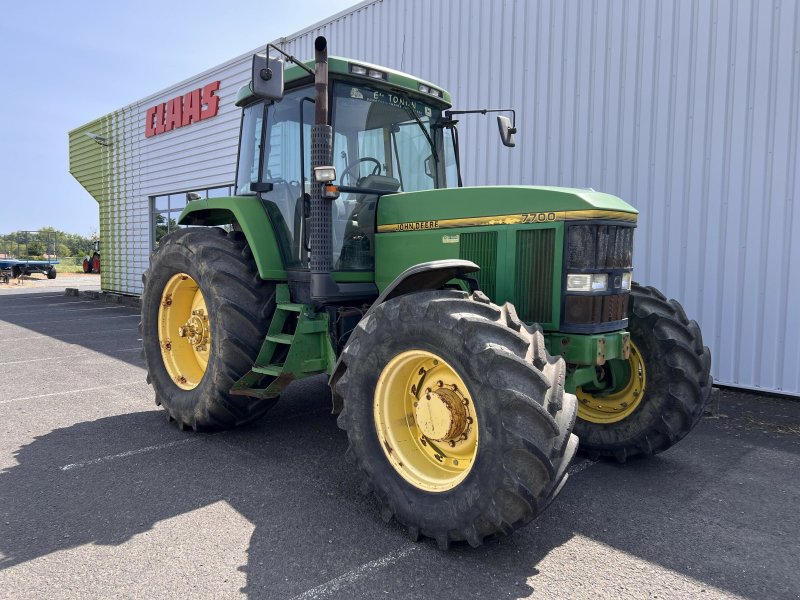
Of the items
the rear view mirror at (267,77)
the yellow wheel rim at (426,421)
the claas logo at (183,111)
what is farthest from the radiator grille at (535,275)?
the claas logo at (183,111)

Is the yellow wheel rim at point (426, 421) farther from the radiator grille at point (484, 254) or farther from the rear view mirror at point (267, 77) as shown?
the rear view mirror at point (267, 77)

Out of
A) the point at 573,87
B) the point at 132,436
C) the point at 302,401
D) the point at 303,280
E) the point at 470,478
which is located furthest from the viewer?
the point at 573,87

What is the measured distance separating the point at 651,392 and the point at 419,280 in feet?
5.91

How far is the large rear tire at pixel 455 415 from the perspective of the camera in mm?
2594

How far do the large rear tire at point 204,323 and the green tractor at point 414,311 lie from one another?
16 millimetres

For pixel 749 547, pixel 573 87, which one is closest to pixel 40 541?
pixel 749 547

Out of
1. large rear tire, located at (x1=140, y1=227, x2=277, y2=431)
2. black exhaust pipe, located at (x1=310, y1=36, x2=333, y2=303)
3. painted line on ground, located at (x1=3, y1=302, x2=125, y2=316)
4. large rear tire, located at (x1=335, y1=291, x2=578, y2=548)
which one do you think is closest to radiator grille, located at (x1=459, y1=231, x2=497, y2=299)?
large rear tire, located at (x1=335, y1=291, x2=578, y2=548)

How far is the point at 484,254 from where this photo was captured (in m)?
3.67

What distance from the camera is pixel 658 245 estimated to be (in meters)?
6.68

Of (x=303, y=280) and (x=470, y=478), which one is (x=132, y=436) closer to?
(x=303, y=280)

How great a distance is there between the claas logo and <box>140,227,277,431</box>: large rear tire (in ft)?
31.2

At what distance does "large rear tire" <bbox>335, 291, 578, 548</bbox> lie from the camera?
8.51ft

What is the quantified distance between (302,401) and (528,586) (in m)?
3.55

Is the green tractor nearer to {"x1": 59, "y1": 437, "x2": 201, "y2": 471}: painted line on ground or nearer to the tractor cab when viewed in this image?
the tractor cab
